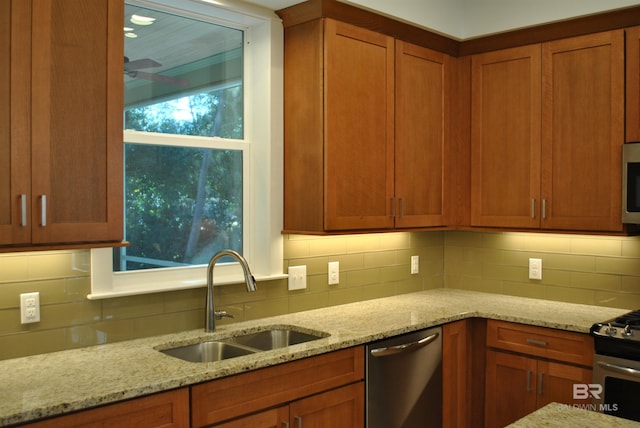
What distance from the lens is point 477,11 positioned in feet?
12.0

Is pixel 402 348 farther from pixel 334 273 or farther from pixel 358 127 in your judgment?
pixel 358 127

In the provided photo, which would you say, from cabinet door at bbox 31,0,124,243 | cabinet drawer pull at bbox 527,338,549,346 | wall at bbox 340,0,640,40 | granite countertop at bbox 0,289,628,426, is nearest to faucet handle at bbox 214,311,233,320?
granite countertop at bbox 0,289,628,426

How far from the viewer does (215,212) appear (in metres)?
3.03

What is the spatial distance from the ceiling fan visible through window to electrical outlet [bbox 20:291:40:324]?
1018 millimetres

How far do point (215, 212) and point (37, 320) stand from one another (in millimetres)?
979

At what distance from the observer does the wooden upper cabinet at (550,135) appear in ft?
10.4

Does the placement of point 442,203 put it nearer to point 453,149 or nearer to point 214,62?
point 453,149

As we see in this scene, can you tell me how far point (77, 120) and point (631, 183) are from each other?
254 centimetres

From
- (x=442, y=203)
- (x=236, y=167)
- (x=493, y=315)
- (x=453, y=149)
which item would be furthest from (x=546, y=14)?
(x=236, y=167)

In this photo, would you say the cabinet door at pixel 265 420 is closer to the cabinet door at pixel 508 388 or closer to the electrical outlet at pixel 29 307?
the electrical outlet at pixel 29 307

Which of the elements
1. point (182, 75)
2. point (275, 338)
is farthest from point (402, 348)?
point (182, 75)

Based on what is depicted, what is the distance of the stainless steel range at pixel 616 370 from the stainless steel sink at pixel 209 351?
156 centimetres

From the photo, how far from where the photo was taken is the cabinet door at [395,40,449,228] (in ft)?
11.0

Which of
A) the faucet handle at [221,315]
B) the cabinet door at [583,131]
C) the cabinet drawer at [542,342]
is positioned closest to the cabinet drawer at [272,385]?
the faucet handle at [221,315]
